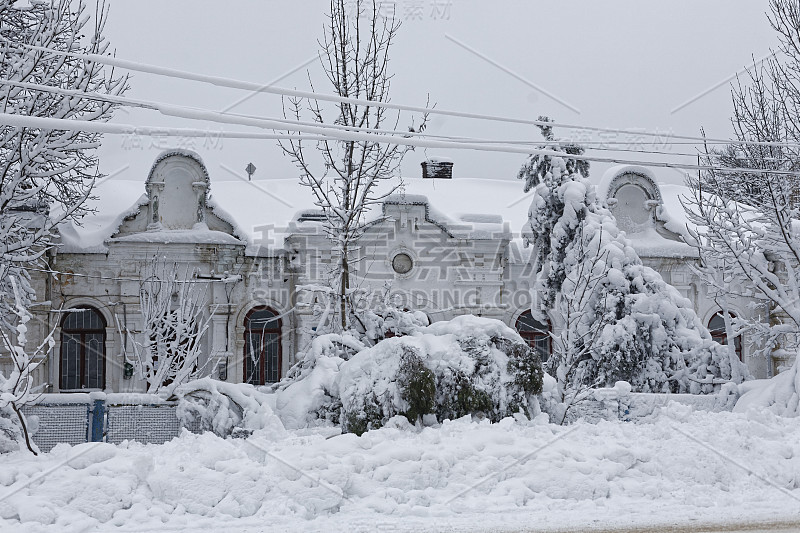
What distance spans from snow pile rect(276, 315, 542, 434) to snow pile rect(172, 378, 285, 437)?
1.55ft

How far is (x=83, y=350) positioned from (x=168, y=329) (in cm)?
459

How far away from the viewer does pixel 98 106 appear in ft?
49.7

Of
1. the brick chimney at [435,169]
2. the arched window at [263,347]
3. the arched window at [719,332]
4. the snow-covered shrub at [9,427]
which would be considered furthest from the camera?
the brick chimney at [435,169]

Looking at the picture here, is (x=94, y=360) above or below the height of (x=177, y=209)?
below

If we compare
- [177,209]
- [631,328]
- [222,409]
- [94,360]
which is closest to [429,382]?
[222,409]

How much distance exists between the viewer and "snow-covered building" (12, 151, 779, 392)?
21.8 metres

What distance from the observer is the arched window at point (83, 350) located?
21.9m

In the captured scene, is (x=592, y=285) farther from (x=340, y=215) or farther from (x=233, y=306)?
(x=233, y=306)

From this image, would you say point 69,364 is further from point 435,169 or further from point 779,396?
point 779,396

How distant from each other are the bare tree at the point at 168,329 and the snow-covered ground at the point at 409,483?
17.6 feet

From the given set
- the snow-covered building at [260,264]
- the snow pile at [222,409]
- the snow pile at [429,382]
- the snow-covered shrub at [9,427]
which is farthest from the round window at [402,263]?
the snow-covered shrub at [9,427]

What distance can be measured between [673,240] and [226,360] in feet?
41.3

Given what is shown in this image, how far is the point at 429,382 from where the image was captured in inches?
488

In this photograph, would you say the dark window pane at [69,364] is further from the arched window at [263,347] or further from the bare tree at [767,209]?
the bare tree at [767,209]
